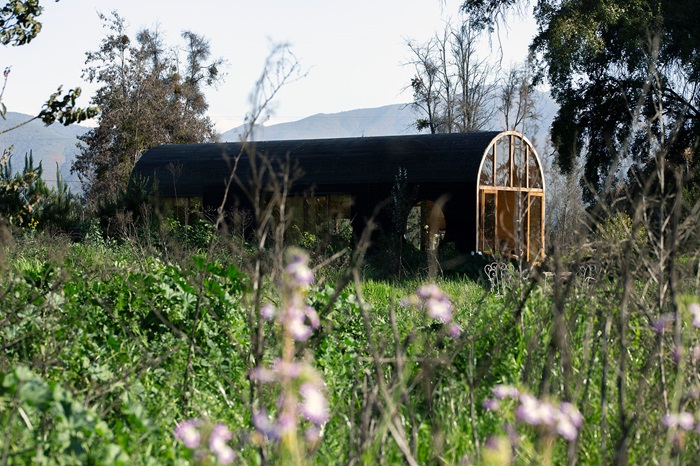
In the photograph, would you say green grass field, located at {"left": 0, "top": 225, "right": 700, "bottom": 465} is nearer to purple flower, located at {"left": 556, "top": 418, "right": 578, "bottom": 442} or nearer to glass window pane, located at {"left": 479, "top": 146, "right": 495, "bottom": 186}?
purple flower, located at {"left": 556, "top": 418, "right": 578, "bottom": 442}

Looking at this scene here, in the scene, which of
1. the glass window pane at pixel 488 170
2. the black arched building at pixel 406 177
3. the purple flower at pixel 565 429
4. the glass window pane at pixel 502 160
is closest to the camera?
the purple flower at pixel 565 429

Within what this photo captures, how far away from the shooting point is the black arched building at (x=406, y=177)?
55.4 ft

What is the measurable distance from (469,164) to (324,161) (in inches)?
128

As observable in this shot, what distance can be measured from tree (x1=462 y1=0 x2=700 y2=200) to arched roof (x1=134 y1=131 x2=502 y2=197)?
2605 mm

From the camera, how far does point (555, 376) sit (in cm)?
454

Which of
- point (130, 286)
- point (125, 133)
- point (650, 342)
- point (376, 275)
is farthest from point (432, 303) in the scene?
point (125, 133)

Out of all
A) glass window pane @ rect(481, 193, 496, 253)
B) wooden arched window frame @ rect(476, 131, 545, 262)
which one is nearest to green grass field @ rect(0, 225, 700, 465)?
wooden arched window frame @ rect(476, 131, 545, 262)

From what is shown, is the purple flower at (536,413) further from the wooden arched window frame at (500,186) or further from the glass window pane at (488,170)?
the glass window pane at (488,170)

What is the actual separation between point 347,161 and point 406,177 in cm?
154

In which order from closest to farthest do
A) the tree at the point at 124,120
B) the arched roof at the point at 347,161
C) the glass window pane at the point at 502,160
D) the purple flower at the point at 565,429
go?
1. the purple flower at the point at 565,429
2. the arched roof at the point at 347,161
3. the glass window pane at the point at 502,160
4. the tree at the point at 124,120

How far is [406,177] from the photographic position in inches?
679

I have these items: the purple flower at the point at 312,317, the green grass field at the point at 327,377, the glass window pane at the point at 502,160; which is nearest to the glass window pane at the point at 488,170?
the glass window pane at the point at 502,160

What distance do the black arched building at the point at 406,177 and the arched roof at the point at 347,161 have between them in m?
0.02

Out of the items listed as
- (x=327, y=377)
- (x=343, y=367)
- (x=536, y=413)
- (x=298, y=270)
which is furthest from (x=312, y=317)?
(x=343, y=367)
